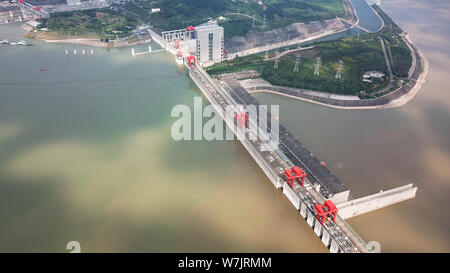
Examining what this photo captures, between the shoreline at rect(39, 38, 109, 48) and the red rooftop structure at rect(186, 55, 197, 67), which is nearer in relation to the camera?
the red rooftop structure at rect(186, 55, 197, 67)

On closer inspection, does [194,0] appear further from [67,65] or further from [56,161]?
[56,161]

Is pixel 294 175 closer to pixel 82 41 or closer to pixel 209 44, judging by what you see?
pixel 209 44

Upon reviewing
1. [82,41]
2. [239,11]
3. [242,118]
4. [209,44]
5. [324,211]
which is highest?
[239,11]

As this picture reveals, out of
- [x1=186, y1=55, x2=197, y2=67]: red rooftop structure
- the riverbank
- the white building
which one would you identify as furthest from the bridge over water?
the riverbank

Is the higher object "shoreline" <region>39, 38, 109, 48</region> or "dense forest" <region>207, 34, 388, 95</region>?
"shoreline" <region>39, 38, 109, 48</region>

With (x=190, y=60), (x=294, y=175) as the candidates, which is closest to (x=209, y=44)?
(x=190, y=60)

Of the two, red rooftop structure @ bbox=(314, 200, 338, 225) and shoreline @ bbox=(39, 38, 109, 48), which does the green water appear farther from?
shoreline @ bbox=(39, 38, 109, 48)
